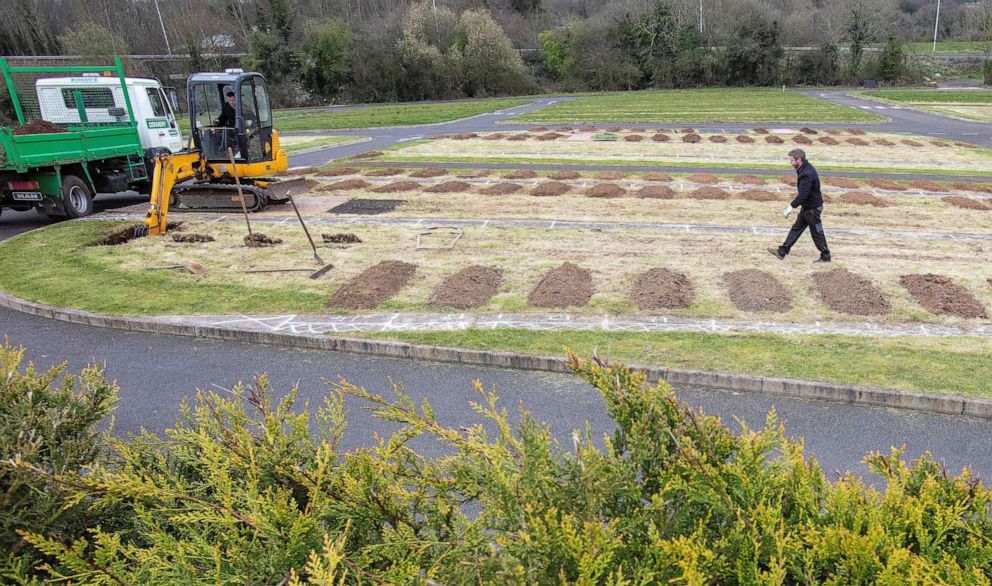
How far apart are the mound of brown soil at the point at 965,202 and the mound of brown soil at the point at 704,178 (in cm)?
589

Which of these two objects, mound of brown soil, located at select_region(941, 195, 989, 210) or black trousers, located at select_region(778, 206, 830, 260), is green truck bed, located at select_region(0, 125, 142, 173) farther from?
mound of brown soil, located at select_region(941, 195, 989, 210)

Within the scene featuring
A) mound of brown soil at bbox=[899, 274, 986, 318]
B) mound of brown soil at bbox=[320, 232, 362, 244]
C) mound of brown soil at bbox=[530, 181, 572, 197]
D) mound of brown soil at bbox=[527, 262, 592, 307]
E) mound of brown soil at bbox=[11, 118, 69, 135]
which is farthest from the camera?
mound of brown soil at bbox=[530, 181, 572, 197]

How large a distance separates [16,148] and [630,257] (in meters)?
14.5

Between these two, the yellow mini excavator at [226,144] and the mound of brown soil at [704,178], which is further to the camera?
the mound of brown soil at [704,178]

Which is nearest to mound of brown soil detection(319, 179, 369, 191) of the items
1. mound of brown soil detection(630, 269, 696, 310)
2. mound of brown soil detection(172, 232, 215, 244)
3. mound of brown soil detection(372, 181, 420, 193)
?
mound of brown soil detection(372, 181, 420, 193)

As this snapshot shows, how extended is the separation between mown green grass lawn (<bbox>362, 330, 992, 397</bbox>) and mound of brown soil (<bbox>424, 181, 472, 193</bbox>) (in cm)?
1024

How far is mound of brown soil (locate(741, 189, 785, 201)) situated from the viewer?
52.5 ft

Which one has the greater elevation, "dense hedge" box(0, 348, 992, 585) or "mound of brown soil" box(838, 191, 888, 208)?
"dense hedge" box(0, 348, 992, 585)

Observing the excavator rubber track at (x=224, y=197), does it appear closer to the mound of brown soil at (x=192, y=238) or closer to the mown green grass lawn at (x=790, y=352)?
the mound of brown soil at (x=192, y=238)

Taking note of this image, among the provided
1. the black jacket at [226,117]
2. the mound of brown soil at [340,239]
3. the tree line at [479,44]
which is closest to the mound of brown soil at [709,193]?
the mound of brown soil at [340,239]

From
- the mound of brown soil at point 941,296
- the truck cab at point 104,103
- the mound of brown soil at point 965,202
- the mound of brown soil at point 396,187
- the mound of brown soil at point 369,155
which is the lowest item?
the mound of brown soil at point 941,296

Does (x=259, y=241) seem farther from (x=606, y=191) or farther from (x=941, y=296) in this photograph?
(x=941, y=296)

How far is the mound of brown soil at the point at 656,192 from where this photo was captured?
54.8 feet

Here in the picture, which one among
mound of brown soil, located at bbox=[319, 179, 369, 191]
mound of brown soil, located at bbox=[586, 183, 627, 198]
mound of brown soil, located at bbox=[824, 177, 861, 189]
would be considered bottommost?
mound of brown soil, located at bbox=[824, 177, 861, 189]
